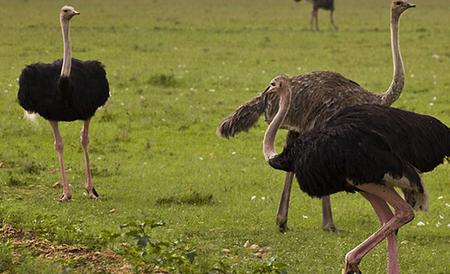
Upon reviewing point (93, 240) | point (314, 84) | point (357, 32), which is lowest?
point (357, 32)

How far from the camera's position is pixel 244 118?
9.34 meters

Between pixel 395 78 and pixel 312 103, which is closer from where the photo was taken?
pixel 312 103

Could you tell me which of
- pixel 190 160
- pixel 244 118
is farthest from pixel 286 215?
pixel 190 160

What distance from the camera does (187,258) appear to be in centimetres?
642

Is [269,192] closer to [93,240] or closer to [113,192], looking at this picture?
[113,192]

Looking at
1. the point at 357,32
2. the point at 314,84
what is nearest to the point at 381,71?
the point at 357,32

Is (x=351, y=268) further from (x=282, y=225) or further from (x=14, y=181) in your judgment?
(x=14, y=181)

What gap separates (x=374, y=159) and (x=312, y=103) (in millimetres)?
1984

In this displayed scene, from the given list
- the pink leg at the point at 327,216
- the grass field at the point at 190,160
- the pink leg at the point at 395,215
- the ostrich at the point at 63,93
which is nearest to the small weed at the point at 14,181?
the grass field at the point at 190,160

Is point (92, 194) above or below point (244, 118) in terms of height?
below

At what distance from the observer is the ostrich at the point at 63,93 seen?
10.4m

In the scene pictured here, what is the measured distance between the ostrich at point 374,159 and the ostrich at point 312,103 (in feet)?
4.39

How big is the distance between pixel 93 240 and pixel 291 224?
254cm

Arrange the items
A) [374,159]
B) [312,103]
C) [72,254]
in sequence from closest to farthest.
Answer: [374,159] → [72,254] → [312,103]
